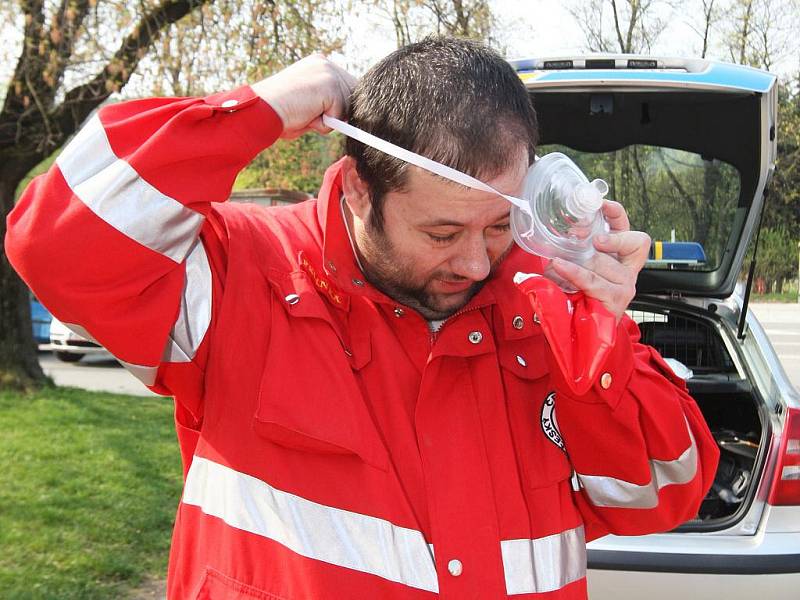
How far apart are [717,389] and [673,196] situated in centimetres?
110

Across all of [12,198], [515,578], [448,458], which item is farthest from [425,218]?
[12,198]

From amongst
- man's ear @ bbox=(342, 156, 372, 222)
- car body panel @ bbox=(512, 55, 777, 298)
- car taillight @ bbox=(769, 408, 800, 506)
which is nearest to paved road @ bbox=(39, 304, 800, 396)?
car body panel @ bbox=(512, 55, 777, 298)

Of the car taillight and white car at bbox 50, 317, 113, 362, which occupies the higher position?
the car taillight

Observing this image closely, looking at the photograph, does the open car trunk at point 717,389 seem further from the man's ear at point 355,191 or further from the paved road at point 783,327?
the paved road at point 783,327

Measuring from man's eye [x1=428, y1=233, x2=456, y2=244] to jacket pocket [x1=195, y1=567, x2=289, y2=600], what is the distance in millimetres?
725

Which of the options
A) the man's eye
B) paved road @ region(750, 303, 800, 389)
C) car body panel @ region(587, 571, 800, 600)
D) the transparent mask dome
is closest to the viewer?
the transparent mask dome

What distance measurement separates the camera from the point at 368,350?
1.66 meters

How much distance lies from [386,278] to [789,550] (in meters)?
2.21

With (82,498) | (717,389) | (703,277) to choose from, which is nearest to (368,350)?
(717,389)

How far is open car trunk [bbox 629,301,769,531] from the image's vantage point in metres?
3.86

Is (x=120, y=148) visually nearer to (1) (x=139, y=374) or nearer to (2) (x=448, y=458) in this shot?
(1) (x=139, y=374)

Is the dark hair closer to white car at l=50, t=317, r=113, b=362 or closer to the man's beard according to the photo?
the man's beard

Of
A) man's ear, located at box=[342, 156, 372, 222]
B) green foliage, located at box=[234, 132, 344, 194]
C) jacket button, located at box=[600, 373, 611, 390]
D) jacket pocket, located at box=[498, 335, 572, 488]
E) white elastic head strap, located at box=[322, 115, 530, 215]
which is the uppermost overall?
white elastic head strap, located at box=[322, 115, 530, 215]

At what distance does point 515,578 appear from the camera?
5.19 ft
